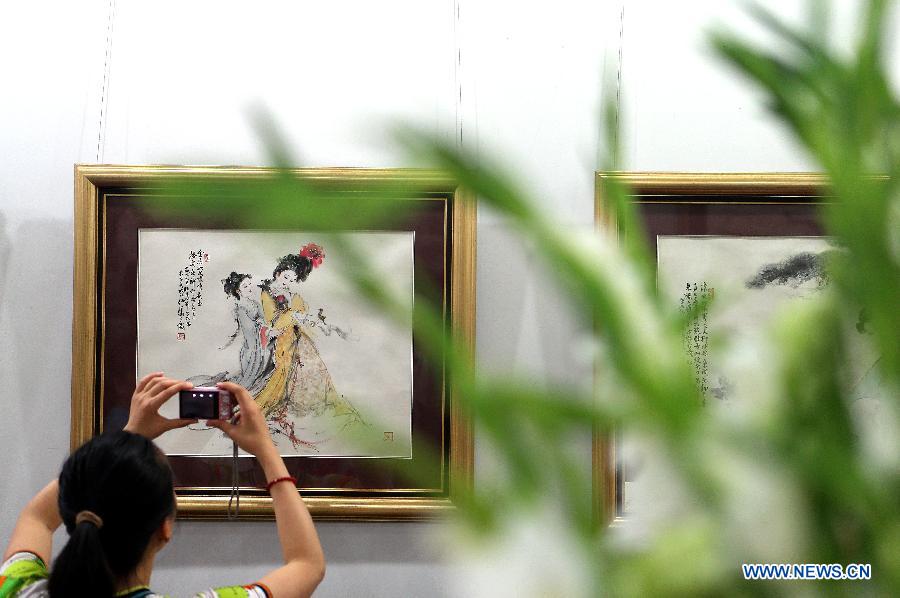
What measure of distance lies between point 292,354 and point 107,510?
55 cm

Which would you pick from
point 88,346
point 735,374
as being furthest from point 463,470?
point 735,374

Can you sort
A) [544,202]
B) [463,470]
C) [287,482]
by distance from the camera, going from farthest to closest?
[463,470] < [287,482] < [544,202]

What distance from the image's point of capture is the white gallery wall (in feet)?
5.17

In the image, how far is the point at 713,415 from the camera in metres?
0.15

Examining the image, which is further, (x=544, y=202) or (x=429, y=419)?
(x=429, y=419)

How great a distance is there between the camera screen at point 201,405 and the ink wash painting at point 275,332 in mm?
157

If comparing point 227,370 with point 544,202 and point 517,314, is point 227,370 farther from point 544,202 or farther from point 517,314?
point 544,202

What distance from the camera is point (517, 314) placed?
5.19ft

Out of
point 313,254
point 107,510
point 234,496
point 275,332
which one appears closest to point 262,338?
point 275,332

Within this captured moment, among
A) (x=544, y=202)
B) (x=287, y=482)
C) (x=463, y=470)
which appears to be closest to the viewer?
(x=544, y=202)

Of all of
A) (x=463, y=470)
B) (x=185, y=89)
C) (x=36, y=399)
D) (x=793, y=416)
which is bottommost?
(x=463, y=470)

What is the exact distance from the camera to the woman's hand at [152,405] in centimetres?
138

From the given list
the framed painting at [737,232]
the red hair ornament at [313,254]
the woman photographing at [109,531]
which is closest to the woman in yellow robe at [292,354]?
the red hair ornament at [313,254]

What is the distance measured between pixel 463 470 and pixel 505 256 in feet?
1.23
